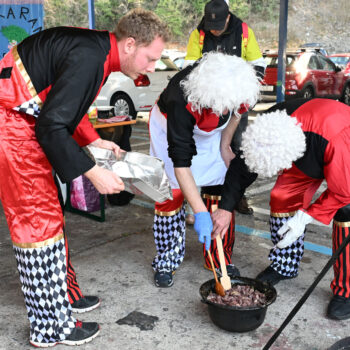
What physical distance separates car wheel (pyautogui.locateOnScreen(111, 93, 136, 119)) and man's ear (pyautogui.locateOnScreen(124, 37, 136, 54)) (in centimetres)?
840

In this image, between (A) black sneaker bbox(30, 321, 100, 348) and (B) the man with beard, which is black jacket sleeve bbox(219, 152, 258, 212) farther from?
(A) black sneaker bbox(30, 321, 100, 348)

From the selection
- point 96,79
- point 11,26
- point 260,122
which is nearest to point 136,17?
point 96,79

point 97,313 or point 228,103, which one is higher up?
point 228,103

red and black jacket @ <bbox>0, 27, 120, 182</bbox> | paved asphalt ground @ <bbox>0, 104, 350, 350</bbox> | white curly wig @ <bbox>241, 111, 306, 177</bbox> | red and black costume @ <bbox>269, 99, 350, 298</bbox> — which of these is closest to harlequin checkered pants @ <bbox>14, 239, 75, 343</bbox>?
paved asphalt ground @ <bbox>0, 104, 350, 350</bbox>

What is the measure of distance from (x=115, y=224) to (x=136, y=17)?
101 inches

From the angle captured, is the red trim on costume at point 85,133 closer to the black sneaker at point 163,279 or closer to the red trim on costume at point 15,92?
the red trim on costume at point 15,92

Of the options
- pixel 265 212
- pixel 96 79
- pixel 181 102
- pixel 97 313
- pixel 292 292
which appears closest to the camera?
pixel 96 79

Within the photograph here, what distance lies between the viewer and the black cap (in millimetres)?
3686

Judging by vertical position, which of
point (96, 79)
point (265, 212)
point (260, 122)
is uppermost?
point (96, 79)

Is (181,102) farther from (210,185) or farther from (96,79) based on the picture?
(210,185)

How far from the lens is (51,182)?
7.30ft

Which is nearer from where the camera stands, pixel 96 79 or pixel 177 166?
pixel 96 79

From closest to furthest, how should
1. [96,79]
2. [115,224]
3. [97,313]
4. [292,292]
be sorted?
1. [96,79]
2. [97,313]
3. [292,292]
4. [115,224]

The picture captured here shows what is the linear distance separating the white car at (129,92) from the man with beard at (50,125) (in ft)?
26.9
